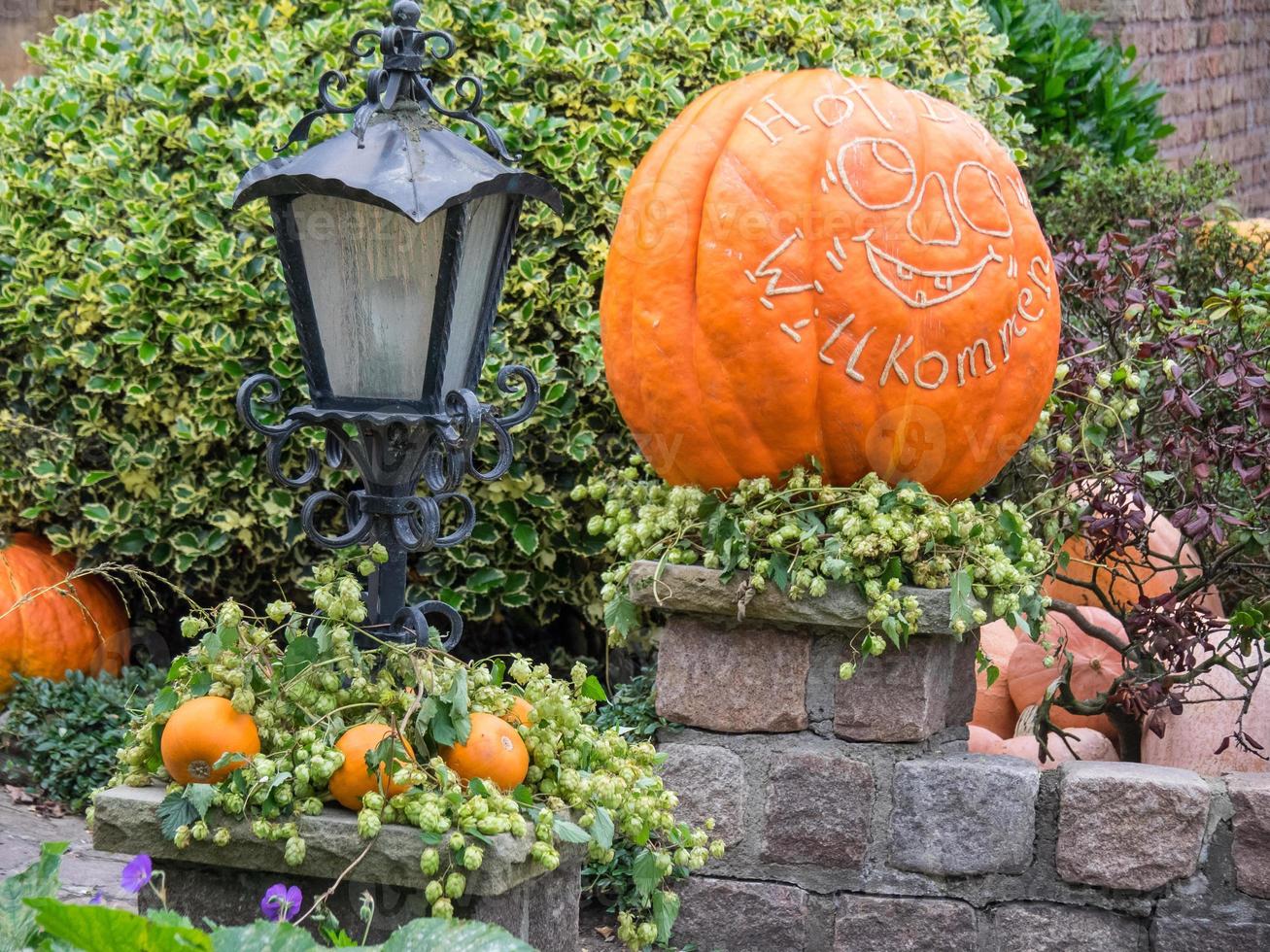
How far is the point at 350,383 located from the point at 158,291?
2064mm

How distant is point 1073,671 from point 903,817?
977mm

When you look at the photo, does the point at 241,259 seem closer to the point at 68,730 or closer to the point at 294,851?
the point at 68,730

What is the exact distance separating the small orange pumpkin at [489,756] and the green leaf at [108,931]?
0.65 meters

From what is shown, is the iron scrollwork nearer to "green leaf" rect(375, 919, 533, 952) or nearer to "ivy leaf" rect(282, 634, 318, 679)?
"ivy leaf" rect(282, 634, 318, 679)

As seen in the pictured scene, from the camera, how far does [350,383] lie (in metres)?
2.17

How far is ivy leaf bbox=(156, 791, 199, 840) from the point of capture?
75.2 inches

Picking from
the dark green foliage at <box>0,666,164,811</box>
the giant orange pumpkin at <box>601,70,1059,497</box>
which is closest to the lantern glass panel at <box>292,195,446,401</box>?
the giant orange pumpkin at <box>601,70,1059,497</box>

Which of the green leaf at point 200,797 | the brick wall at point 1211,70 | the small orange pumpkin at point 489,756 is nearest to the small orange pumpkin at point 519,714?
the small orange pumpkin at point 489,756

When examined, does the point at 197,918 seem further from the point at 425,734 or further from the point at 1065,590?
the point at 1065,590

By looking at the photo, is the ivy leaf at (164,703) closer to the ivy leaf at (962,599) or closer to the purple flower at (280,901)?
the purple flower at (280,901)

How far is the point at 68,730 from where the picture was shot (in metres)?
3.94

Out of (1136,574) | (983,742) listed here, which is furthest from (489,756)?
(1136,574)

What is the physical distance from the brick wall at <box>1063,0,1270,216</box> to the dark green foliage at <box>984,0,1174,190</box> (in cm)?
123

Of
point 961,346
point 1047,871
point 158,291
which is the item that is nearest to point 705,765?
point 1047,871
